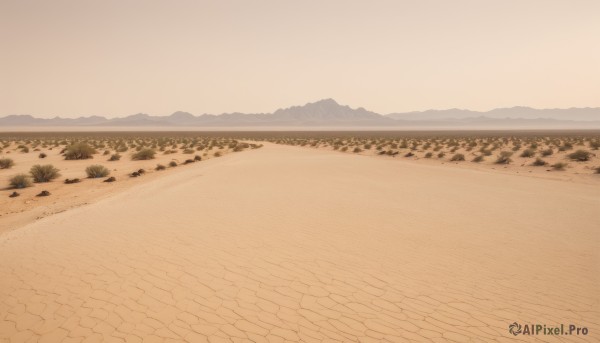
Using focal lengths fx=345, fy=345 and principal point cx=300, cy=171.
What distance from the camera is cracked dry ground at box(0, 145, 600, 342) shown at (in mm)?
3973

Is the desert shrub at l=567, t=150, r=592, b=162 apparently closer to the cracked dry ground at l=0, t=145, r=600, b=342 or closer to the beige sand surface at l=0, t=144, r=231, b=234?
the cracked dry ground at l=0, t=145, r=600, b=342

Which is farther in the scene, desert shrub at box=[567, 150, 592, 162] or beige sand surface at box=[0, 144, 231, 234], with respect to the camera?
desert shrub at box=[567, 150, 592, 162]

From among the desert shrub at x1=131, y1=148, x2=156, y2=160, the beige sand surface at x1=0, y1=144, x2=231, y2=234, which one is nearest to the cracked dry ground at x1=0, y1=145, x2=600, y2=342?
the beige sand surface at x1=0, y1=144, x2=231, y2=234

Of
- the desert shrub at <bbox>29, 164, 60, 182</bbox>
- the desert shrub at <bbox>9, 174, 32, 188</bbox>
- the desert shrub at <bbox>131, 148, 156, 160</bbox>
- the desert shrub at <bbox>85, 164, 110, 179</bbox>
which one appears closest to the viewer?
the desert shrub at <bbox>9, 174, 32, 188</bbox>

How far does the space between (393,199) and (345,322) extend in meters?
7.63

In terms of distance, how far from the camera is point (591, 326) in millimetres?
4070

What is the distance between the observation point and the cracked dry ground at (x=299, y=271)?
13.0ft

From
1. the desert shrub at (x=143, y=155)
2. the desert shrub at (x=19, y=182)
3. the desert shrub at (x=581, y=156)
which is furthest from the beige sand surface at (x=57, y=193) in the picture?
the desert shrub at (x=581, y=156)

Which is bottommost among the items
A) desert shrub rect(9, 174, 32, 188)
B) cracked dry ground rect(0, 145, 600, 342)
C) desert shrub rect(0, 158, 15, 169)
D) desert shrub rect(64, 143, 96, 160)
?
cracked dry ground rect(0, 145, 600, 342)

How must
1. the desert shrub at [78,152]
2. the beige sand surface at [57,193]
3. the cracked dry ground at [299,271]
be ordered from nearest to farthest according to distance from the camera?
the cracked dry ground at [299,271] < the beige sand surface at [57,193] < the desert shrub at [78,152]

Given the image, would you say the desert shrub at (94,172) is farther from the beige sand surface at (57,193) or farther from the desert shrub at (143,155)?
the desert shrub at (143,155)

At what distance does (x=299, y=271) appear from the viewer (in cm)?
541

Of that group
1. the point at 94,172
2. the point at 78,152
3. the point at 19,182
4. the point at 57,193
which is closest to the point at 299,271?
the point at 57,193

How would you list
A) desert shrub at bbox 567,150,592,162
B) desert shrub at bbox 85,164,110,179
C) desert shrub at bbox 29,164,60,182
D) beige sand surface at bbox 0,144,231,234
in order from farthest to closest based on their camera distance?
1. desert shrub at bbox 567,150,592,162
2. desert shrub at bbox 85,164,110,179
3. desert shrub at bbox 29,164,60,182
4. beige sand surface at bbox 0,144,231,234
